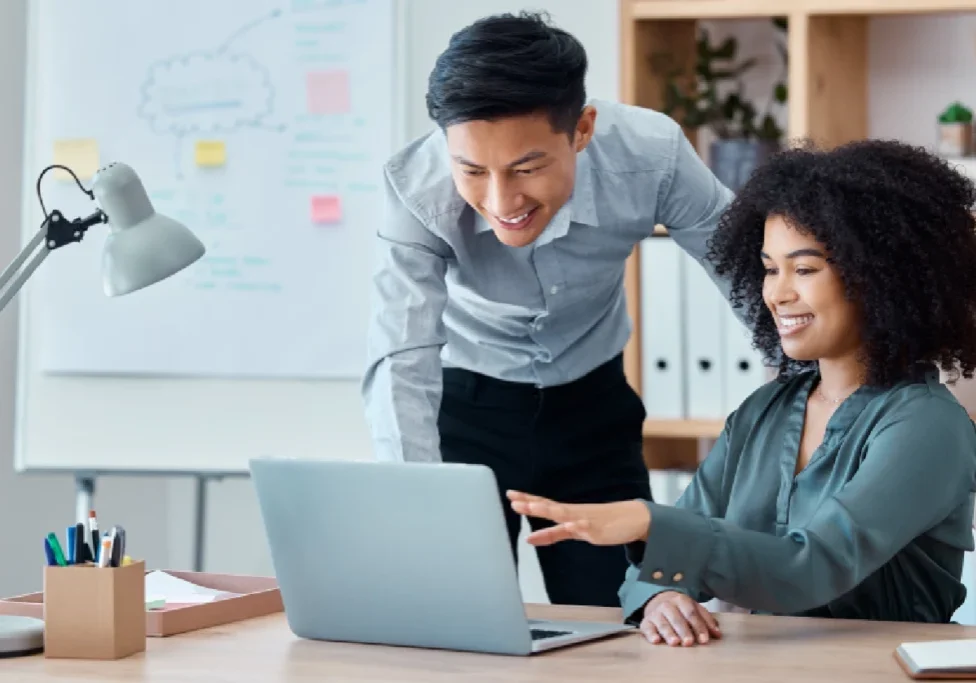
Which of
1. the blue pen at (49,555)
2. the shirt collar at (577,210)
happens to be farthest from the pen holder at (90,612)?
the shirt collar at (577,210)

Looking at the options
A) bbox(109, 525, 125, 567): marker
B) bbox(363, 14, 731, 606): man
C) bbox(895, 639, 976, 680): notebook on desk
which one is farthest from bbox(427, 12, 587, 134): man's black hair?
bbox(895, 639, 976, 680): notebook on desk

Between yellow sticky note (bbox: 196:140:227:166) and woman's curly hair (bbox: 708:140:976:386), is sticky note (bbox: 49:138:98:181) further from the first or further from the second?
woman's curly hair (bbox: 708:140:976:386)

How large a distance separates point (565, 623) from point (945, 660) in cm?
38

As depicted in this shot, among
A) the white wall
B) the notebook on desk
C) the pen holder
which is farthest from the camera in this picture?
the white wall

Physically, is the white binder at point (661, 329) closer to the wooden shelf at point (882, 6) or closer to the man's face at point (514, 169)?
the wooden shelf at point (882, 6)

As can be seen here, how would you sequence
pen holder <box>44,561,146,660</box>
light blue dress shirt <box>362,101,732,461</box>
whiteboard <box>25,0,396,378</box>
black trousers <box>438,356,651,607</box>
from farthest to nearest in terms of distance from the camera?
whiteboard <box>25,0,396,378</box> → black trousers <box>438,356,651,607</box> → light blue dress shirt <box>362,101,732,461</box> → pen holder <box>44,561,146,660</box>

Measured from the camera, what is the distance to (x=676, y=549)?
1286mm

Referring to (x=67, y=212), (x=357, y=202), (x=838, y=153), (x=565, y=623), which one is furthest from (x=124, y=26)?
(x=565, y=623)

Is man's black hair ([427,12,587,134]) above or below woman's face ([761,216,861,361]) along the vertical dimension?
above

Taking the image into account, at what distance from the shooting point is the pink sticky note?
2.71 metres

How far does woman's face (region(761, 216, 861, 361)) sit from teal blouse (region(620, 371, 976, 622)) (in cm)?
7

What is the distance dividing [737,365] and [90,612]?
1585 mm

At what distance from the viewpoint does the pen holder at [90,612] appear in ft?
4.10

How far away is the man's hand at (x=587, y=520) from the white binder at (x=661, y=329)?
1.39 m
